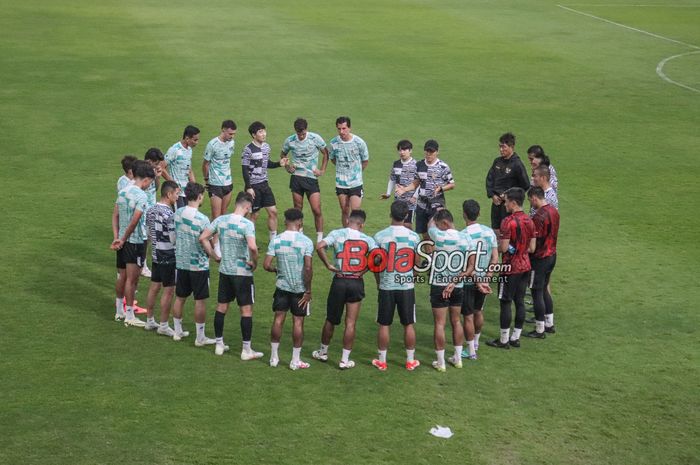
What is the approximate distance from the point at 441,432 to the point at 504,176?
6209 millimetres

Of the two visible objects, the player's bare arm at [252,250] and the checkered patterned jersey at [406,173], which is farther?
the checkered patterned jersey at [406,173]

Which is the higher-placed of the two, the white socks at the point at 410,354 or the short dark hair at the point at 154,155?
the short dark hair at the point at 154,155

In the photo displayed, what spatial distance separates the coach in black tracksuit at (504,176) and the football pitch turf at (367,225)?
63.4 inches

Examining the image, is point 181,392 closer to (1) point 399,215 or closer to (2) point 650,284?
(1) point 399,215

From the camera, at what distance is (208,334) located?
558 inches

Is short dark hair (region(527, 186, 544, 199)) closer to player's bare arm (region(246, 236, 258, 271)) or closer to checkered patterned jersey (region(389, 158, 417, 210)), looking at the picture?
checkered patterned jersey (region(389, 158, 417, 210))

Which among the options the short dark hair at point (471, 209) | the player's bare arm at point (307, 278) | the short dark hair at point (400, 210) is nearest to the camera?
the player's bare arm at point (307, 278)

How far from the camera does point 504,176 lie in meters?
16.4

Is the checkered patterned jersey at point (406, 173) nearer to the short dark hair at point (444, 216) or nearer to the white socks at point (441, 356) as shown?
the short dark hair at point (444, 216)

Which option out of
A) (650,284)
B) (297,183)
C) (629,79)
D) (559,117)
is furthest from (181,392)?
(629,79)

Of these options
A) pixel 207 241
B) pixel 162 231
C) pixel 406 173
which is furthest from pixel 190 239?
pixel 406 173

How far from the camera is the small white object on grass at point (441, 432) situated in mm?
11305

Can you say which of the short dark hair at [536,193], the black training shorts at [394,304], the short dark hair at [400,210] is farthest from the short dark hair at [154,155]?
the short dark hair at [536,193]

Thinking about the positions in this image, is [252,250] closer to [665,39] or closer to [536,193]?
[536,193]
